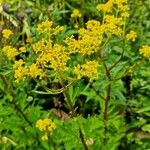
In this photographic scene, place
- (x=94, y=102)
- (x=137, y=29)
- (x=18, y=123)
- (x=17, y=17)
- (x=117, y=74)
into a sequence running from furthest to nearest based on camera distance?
(x=17, y=17) < (x=137, y=29) < (x=94, y=102) < (x=18, y=123) < (x=117, y=74)

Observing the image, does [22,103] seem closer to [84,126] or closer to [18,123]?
[18,123]

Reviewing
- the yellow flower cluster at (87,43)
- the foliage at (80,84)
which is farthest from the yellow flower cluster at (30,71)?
the yellow flower cluster at (87,43)

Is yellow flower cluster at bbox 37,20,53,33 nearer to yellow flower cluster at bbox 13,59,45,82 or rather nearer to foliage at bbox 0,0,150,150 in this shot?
foliage at bbox 0,0,150,150

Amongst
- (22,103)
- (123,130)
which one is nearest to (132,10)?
(123,130)

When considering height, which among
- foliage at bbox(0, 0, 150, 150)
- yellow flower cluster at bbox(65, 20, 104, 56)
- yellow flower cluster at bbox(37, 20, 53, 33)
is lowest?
foliage at bbox(0, 0, 150, 150)

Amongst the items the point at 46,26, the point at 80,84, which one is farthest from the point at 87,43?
the point at 80,84

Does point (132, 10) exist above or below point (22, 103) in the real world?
above

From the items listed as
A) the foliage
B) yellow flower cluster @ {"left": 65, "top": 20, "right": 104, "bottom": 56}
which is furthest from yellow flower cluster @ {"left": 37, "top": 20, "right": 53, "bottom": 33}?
yellow flower cluster @ {"left": 65, "top": 20, "right": 104, "bottom": 56}

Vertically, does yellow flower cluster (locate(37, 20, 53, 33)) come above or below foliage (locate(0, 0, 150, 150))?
above

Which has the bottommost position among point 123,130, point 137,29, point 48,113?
point 123,130

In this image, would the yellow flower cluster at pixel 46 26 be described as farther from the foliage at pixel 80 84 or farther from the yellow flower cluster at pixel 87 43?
the yellow flower cluster at pixel 87 43

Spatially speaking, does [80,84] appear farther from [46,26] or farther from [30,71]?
[30,71]
